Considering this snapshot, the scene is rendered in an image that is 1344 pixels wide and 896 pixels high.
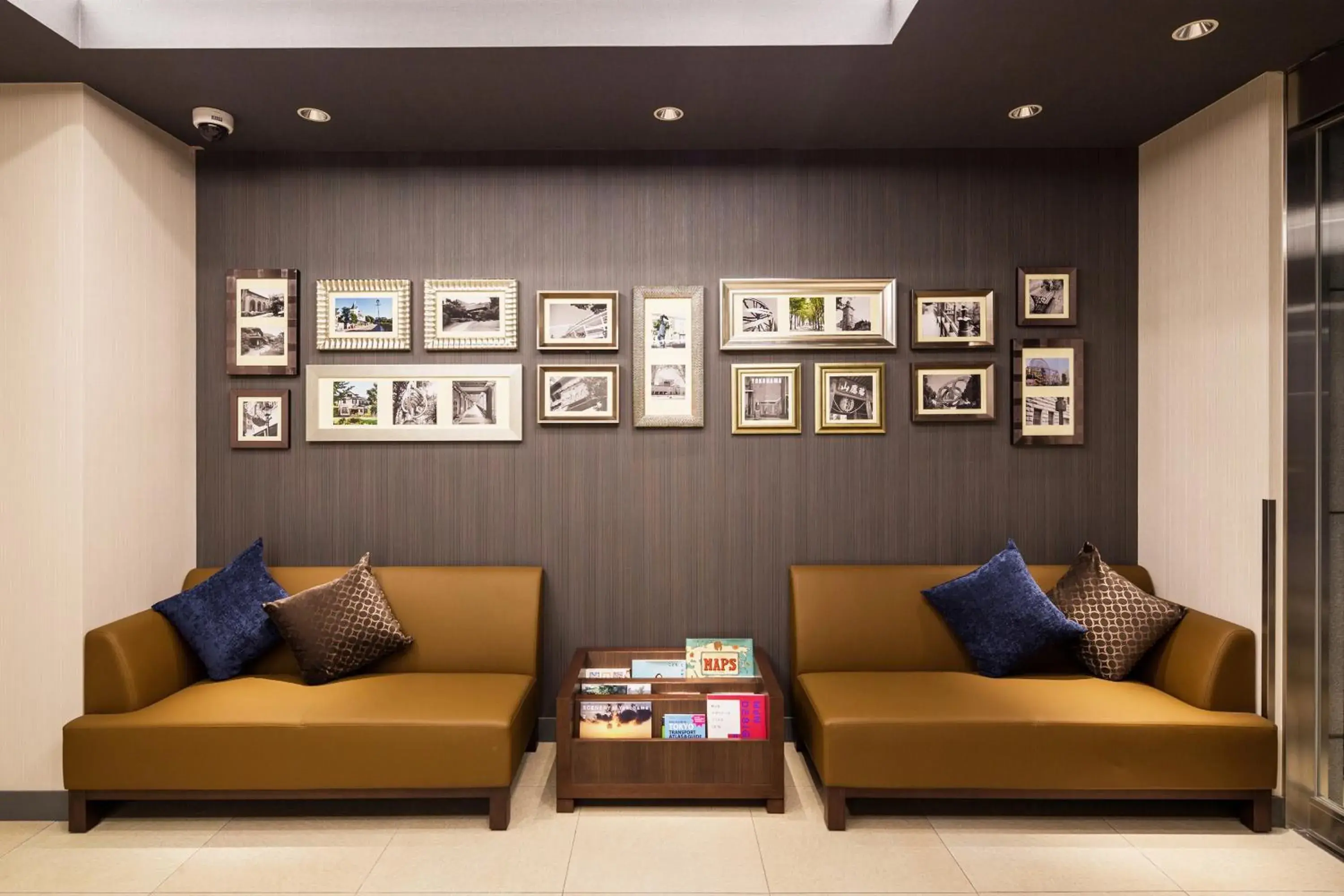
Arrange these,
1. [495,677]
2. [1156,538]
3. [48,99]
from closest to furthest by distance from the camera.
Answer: [48,99] < [495,677] < [1156,538]

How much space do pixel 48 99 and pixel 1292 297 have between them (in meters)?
4.56

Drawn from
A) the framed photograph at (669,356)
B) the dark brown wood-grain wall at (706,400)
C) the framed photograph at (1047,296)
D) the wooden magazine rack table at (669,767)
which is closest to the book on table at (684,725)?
the wooden magazine rack table at (669,767)

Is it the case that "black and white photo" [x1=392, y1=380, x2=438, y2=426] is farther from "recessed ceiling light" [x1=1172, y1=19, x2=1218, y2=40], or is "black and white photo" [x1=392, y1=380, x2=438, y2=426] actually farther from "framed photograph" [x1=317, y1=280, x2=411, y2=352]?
"recessed ceiling light" [x1=1172, y1=19, x2=1218, y2=40]

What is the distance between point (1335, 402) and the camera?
2.65 metres

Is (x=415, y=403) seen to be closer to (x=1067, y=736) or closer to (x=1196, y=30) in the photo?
(x=1067, y=736)

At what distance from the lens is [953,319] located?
354 cm

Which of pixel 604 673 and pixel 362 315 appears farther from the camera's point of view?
pixel 362 315

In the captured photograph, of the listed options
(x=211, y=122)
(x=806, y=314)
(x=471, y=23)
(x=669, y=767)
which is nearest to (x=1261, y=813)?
(x=669, y=767)

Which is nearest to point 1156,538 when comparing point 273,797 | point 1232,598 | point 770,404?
point 1232,598

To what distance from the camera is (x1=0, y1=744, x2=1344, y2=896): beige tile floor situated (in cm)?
241

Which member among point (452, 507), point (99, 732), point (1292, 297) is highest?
point (1292, 297)

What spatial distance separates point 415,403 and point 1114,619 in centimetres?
309

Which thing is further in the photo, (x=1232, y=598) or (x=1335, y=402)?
(x=1232, y=598)

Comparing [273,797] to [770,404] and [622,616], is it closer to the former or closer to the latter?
[622,616]
